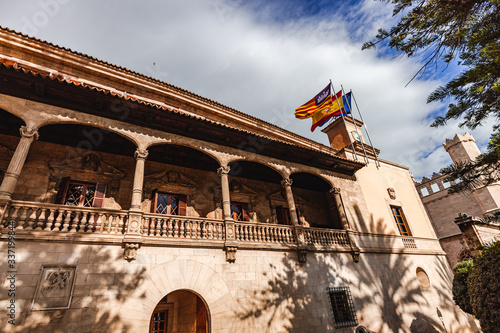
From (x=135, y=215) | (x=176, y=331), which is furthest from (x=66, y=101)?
(x=176, y=331)

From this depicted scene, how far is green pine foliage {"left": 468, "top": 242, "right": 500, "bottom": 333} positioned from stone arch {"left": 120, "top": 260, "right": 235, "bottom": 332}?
644cm

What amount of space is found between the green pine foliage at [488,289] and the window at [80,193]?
453 inches

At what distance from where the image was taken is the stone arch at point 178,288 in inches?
242

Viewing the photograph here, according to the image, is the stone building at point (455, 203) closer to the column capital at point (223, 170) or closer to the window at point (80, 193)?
the column capital at point (223, 170)

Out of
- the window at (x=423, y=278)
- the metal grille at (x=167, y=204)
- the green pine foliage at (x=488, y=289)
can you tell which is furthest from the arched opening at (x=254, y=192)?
the window at (x=423, y=278)

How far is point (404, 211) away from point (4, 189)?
56.7 ft

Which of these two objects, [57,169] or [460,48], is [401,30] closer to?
[460,48]

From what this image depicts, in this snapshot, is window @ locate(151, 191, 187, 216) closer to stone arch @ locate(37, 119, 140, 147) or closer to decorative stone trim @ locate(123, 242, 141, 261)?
stone arch @ locate(37, 119, 140, 147)

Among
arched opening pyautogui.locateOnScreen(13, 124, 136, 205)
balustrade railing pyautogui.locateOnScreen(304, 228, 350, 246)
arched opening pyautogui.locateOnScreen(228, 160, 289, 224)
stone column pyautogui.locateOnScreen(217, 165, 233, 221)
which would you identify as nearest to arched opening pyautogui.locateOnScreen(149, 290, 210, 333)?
stone column pyautogui.locateOnScreen(217, 165, 233, 221)

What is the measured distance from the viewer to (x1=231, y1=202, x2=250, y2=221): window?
455 inches

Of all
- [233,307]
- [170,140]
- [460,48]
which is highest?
[170,140]

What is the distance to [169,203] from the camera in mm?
10234

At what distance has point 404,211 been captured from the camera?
1485cm

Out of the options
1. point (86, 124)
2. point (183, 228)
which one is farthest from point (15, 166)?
point (183, 228)
